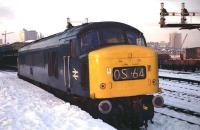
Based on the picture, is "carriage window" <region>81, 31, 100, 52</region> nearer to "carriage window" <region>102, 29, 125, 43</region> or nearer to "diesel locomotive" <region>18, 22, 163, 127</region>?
"diesel locomotive" <region>18, 22, 163, 127</region>

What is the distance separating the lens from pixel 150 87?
957cm

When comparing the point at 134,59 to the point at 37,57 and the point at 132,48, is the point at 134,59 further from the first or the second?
the point at 37,57

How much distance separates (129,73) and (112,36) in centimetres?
134

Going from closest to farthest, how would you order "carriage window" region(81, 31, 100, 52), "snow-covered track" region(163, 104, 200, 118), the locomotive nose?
the locomotive nose < "carriage window" region(81, 31, 100, 52) < "snow-covered track" region(163, 104, 200, 118)

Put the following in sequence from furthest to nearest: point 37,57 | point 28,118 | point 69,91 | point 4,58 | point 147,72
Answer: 1. point 4,58
2. point 37,57
3. point 69,91
4. point 147,72
5. point 28,118

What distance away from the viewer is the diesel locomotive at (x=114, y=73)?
356 inches

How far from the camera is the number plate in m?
9.17

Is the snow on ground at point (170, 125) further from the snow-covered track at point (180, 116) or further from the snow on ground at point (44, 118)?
the snow on ground at point (44, 118)

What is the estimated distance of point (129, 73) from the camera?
30.5ft

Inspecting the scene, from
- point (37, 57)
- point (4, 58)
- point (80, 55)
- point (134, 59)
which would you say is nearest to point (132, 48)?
point (134, 59)

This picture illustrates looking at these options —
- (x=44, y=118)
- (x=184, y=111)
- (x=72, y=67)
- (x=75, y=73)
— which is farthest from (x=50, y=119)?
(x=184, y=111)

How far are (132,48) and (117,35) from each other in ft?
3.20

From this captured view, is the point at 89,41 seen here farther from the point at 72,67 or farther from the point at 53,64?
the point at 53,64

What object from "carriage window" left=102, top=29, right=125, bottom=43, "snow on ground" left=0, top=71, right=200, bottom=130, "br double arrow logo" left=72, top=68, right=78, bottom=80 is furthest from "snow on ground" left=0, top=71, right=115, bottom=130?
"carriage window" left=102, top=29, right=125, bottom=43
